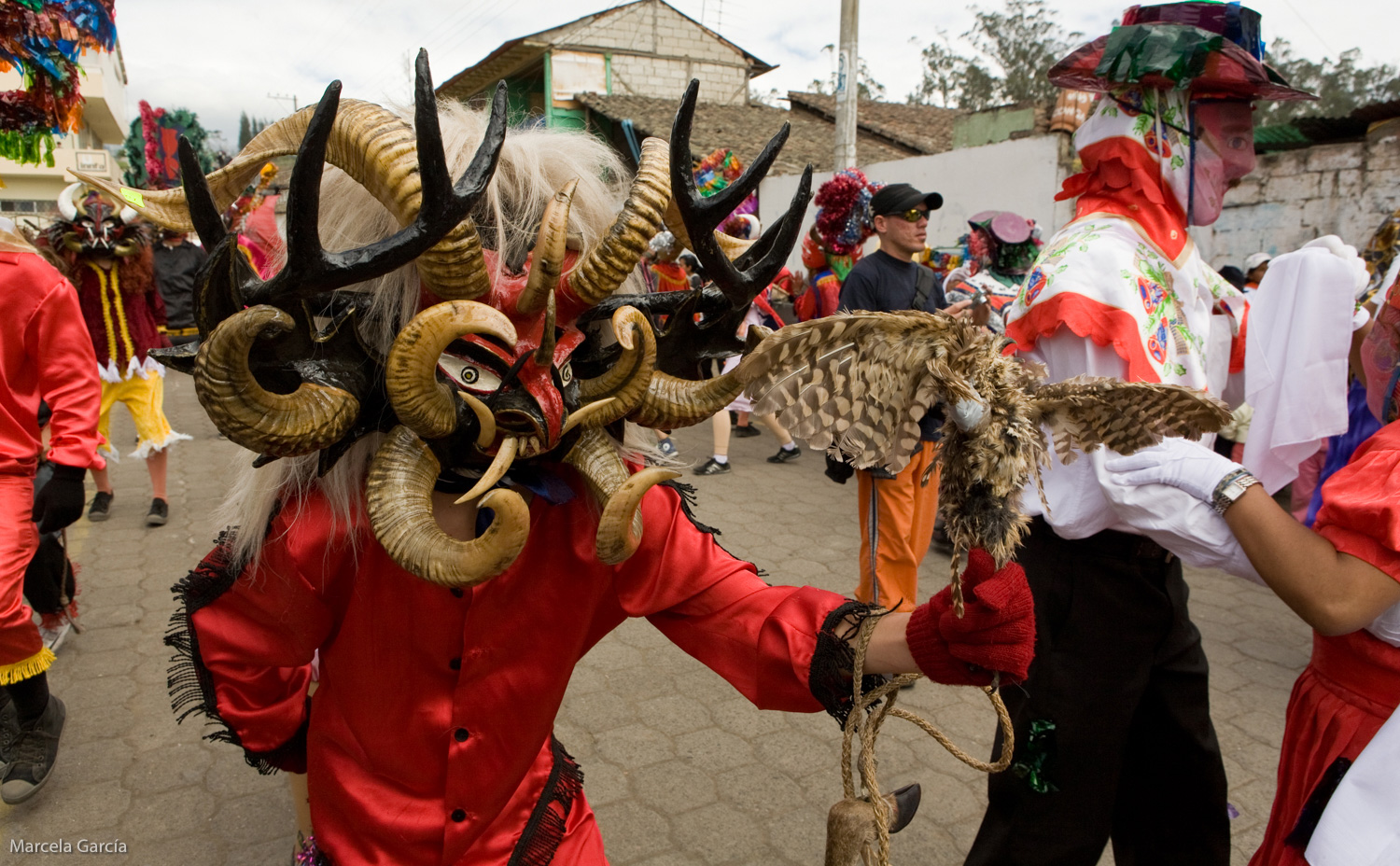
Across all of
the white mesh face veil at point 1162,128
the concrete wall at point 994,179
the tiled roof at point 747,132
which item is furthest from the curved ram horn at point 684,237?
the tiled roof at point 747,132

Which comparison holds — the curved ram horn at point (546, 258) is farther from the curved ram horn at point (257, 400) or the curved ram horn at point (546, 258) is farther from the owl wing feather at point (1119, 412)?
the owl wing feather at point (1119, 412)

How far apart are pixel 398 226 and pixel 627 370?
437mm

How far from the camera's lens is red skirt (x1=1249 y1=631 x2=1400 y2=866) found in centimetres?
168

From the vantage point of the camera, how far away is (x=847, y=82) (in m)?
10.6

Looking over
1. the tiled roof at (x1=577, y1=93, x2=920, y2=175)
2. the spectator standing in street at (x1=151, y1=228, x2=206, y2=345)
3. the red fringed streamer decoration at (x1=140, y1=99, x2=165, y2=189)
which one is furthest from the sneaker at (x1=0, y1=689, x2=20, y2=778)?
the tiled roof at (x1=577, y1=93, x2=920, y2=175)

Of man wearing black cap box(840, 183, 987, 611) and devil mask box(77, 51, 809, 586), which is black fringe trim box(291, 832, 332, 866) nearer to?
devil mask box(77, 51, 809, 586)

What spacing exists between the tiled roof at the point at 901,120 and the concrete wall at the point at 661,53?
3.64 meters

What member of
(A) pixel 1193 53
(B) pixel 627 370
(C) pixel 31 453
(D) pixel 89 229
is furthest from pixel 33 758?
(A) pixel 1193 53

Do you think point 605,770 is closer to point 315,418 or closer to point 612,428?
point 612,428

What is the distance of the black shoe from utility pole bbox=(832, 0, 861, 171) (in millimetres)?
4907

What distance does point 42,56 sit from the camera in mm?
2795

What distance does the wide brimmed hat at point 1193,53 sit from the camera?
2.23 metres

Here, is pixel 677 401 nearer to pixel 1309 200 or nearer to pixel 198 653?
pixel 198 653

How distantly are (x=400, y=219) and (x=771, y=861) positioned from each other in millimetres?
2462
